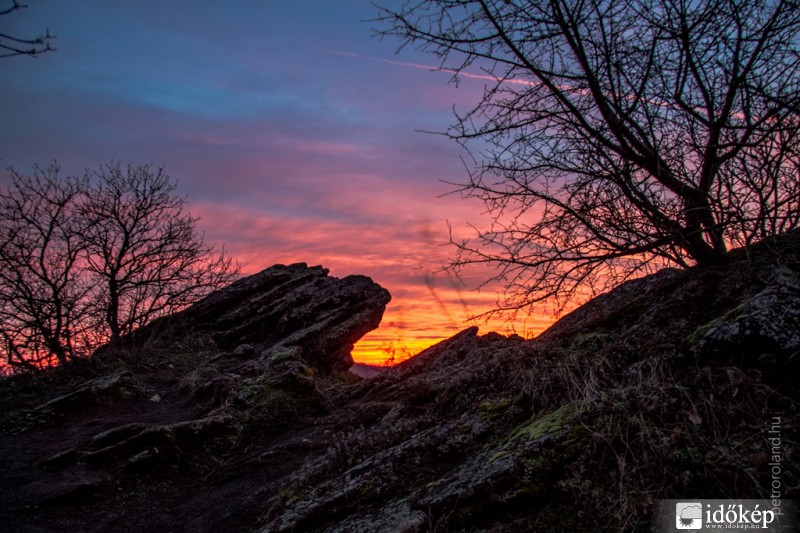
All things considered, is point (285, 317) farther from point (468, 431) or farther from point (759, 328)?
point (759, 328)

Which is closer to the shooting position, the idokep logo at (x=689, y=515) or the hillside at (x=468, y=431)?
the idokep logo at (x=689, y=515)

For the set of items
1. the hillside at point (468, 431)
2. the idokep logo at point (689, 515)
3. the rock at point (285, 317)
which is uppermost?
the rock at point (285, 317)

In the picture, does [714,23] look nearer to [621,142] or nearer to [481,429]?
[621,142]

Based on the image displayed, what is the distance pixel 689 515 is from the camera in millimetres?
2416

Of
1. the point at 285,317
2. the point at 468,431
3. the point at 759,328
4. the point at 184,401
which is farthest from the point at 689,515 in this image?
the point at 285,317

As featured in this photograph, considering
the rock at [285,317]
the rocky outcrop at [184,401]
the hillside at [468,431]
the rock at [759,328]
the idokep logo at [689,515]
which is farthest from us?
the rock at [285,317]

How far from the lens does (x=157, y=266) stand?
15.0 meters

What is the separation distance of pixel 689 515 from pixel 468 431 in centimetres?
205

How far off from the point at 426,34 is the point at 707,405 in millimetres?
4182

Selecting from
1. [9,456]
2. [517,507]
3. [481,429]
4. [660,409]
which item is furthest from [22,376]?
[660,409]

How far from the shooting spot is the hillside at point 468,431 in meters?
2.80

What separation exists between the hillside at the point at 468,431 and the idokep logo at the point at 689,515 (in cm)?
7

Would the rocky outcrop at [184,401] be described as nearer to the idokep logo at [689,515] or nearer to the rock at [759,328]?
the idokep logo at [689,515]

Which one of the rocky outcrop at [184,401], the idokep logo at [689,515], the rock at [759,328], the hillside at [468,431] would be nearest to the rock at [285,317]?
the rocky outcrop at [184,401]
